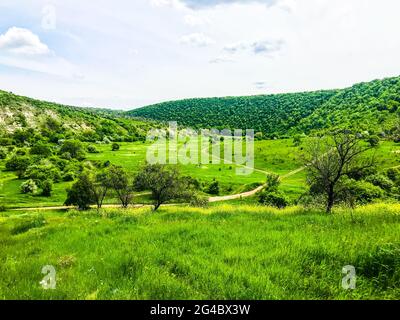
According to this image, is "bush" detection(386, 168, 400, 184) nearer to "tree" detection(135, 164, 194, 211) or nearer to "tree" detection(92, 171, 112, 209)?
"tree" detection(135, 164, 194, 211)

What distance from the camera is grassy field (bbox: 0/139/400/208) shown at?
84.3 m

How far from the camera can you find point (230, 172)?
119m

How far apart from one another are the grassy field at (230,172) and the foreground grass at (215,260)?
5624 centimetres

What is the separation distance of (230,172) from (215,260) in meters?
111

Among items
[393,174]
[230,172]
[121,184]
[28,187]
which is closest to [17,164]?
[28,187]

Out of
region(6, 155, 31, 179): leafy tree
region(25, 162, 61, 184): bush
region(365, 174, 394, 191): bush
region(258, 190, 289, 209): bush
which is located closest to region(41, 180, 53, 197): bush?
region(25, 162, 61, 184): bush

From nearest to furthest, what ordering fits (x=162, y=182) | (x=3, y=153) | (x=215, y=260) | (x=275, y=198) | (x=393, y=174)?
(x=215, y=260)
(x=162, y=182)
(x=275, y=198)
(x=393, y=174)
(x=3, y=153)

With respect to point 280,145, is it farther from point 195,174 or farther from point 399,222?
point 399,222

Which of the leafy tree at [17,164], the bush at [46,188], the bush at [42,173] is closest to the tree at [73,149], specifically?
the leafy tree at [17,164]

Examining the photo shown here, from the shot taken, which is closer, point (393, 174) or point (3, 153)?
point (393, 174)

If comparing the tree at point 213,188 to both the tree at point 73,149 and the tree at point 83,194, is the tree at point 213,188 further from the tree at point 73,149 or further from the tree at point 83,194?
the tree at point 73,149

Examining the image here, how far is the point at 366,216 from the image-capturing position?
12359mm

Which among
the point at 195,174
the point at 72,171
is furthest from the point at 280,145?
the point at 72,171

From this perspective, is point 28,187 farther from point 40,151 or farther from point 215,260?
point 215,260
